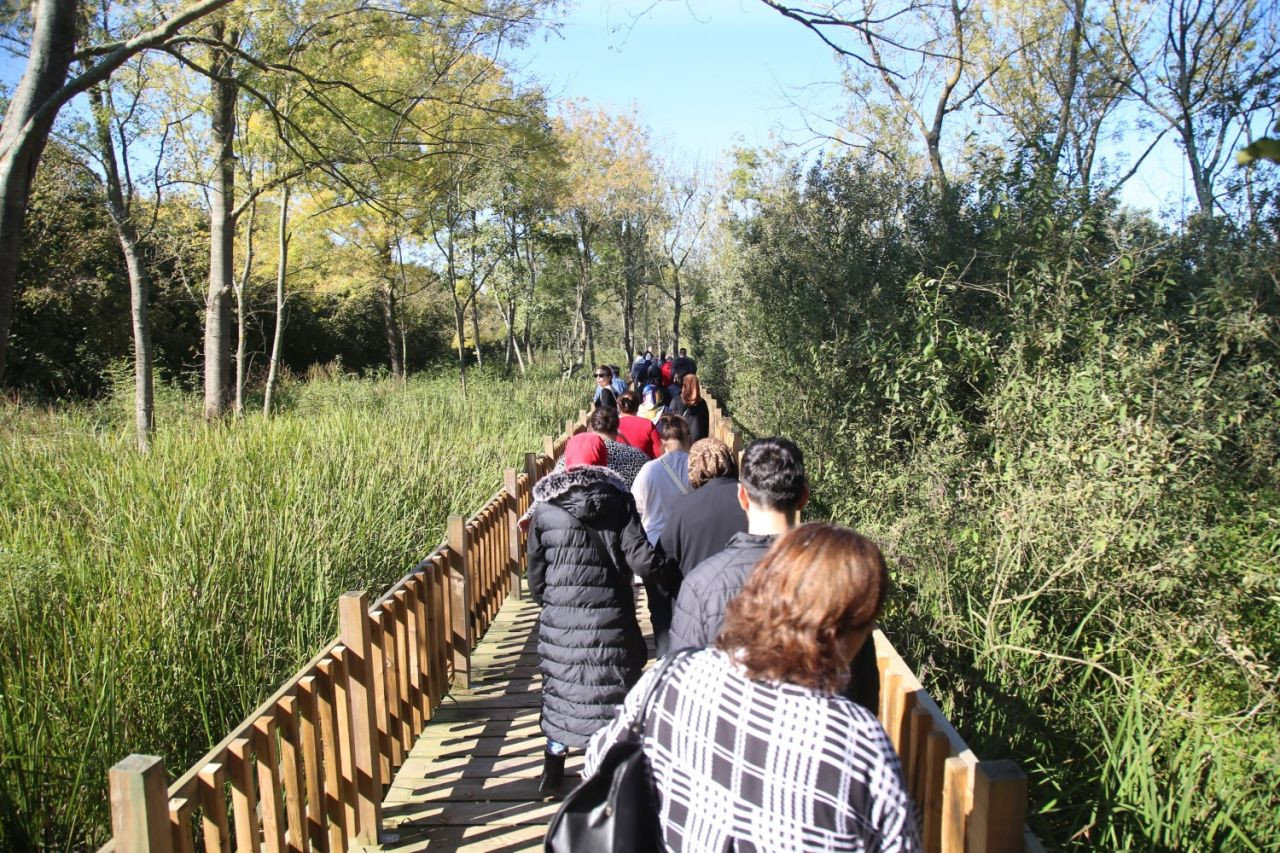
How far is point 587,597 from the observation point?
12.2ft

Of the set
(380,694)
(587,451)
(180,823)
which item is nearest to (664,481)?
(587,451)

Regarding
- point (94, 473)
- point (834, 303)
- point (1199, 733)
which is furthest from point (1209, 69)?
point (94, 473)

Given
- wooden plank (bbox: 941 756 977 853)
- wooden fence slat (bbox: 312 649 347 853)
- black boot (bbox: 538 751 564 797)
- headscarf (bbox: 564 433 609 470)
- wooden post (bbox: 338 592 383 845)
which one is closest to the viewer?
wooden plank (bbox: 941 756 977 853)

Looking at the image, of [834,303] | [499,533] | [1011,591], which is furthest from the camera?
[834,303]

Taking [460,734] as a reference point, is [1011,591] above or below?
above

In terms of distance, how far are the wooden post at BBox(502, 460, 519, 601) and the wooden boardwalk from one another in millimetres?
1375

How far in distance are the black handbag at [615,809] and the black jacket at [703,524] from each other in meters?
2.06

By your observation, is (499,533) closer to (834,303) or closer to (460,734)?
(460,734)

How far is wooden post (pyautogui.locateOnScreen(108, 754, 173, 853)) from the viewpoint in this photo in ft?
6.34

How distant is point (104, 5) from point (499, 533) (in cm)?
655

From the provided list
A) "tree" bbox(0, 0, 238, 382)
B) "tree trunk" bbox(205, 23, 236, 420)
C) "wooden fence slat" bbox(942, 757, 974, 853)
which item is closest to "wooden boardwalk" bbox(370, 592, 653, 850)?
"wooden fence slat" bbox(942, 757, 974, 853)

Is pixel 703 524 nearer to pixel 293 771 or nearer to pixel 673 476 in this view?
pixel 673 476

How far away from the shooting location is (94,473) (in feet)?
18.8

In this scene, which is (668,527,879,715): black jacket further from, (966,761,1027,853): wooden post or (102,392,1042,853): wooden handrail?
(966,761,1027,853): wooden post
